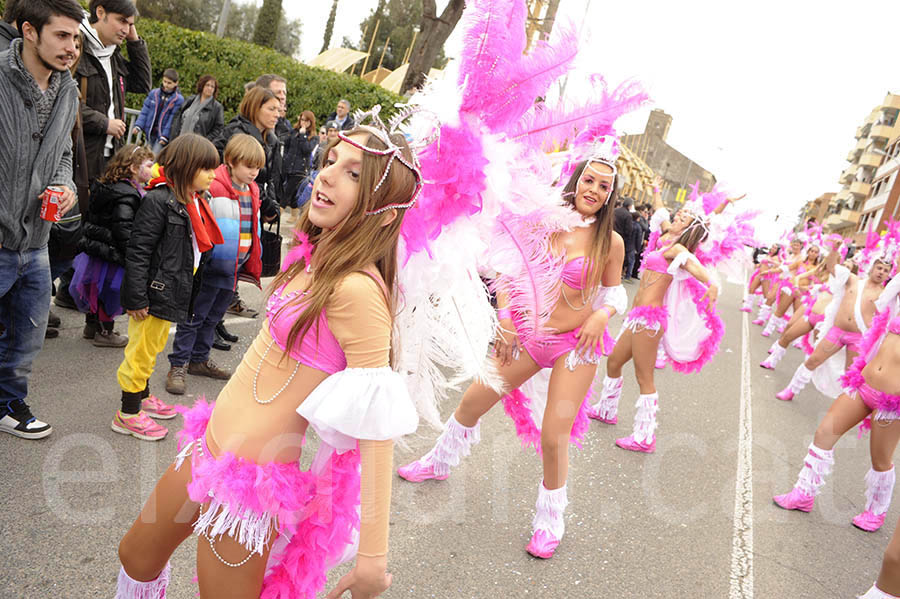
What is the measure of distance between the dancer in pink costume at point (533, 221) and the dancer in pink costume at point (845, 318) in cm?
395

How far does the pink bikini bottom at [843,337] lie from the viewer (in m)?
6.62

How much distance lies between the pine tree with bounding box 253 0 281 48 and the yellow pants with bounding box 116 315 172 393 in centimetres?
2189

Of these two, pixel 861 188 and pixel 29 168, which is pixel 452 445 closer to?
pixel 29 168

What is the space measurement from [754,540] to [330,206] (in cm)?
376

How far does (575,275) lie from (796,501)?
2705 millimetres

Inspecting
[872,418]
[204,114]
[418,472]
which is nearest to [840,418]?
[872,418]

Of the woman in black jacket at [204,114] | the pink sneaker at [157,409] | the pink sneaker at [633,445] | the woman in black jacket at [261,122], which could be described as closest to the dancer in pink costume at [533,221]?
the pink sneaker at [157,409]

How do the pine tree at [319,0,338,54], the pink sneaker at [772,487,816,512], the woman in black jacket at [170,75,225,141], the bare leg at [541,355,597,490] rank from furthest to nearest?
the pine tree at [319,0,338,54]
the woman in black jacket at [170,75,225,141]
the pink sneaker at [772,487,816,512]
the bare leg at [541,355,597,490]

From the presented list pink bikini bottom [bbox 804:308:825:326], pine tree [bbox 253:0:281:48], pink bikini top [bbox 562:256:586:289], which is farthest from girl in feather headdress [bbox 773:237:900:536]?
pine tree [bbox 253:0:281:48]

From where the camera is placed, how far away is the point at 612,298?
139 inches

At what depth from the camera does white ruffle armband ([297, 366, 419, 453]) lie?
1.56 metres

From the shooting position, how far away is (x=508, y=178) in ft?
6.19

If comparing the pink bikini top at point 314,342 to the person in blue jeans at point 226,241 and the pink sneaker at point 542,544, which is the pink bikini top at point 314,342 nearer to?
the pink sneaker at point 542,544

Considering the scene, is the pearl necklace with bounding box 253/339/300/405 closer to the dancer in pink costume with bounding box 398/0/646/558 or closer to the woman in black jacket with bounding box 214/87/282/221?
the dancer in pink costume with bounding box 398/0/646/558
